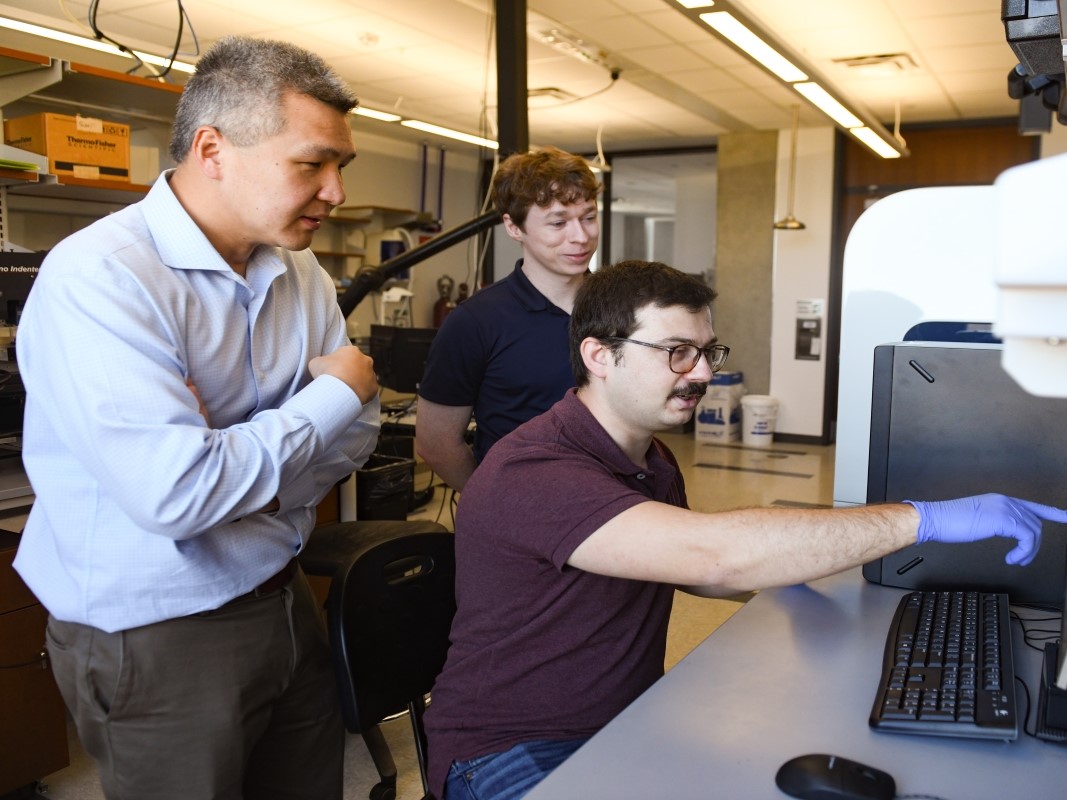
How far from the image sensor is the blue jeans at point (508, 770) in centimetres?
115

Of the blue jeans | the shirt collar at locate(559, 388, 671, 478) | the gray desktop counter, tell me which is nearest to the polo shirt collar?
the shirt collar at locate(559, 388, 671, 478)

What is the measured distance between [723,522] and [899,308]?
0.82m

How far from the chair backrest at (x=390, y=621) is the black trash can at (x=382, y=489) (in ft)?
6.11

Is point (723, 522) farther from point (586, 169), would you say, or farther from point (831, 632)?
point (586, 169)

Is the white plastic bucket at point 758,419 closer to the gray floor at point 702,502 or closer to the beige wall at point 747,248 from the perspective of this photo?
the gray floor at point 702,502

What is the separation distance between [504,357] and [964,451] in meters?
0.98

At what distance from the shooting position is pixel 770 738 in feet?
3.23

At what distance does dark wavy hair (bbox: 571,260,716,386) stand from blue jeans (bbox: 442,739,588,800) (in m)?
0.52

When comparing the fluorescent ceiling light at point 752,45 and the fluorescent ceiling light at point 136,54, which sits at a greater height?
the fluorescent ceiling light at point 136,54

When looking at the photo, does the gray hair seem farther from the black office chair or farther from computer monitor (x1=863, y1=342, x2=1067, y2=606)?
computer monitor (x1=863, y1=342, x2=1067, y2=606)

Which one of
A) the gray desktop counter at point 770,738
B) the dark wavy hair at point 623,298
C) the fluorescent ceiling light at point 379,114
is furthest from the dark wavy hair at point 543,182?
the fluorescent ceiling light at point 379,114

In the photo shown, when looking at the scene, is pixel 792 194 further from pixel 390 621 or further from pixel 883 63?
pixel 390 621

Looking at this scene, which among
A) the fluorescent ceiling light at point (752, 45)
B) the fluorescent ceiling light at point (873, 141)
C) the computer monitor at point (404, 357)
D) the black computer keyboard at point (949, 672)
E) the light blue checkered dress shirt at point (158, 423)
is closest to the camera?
the black computer keyboard at point (949, 672)

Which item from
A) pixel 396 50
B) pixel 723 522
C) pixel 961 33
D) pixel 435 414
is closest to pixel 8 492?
pixel 435 414
